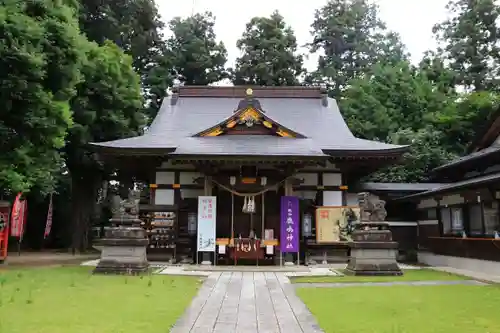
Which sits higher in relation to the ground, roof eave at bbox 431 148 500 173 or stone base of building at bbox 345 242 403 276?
roof eave at bbox 431 148 500 173

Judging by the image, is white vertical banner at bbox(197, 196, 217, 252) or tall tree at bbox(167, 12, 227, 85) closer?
white vertical banner at bbox(197, 196, 217, 252)

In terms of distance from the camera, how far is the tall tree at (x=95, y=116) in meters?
18.5

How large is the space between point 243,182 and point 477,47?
2285 cm

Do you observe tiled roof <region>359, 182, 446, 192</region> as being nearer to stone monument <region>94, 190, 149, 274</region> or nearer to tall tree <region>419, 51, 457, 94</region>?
stone monument <region>94, 190, 149, 274</region>

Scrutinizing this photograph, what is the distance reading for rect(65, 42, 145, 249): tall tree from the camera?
60.7 feet

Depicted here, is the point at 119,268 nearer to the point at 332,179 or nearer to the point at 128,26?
the point at 332,179

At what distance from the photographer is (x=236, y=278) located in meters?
11.0

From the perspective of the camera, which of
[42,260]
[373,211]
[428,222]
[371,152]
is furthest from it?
[428,222]

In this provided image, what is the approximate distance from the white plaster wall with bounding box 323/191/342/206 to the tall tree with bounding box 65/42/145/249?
975 cm

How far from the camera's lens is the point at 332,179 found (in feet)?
53.3

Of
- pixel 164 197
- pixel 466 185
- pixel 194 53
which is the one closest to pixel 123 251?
pixel 164 197

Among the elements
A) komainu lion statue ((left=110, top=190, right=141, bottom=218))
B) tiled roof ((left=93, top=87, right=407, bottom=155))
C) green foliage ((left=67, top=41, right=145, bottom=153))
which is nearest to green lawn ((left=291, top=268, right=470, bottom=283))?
tiled roof ((left=93, top=87, right=407, bottom=155))

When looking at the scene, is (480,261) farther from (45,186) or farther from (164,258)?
(45,186)

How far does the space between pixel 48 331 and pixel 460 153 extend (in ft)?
72.0
